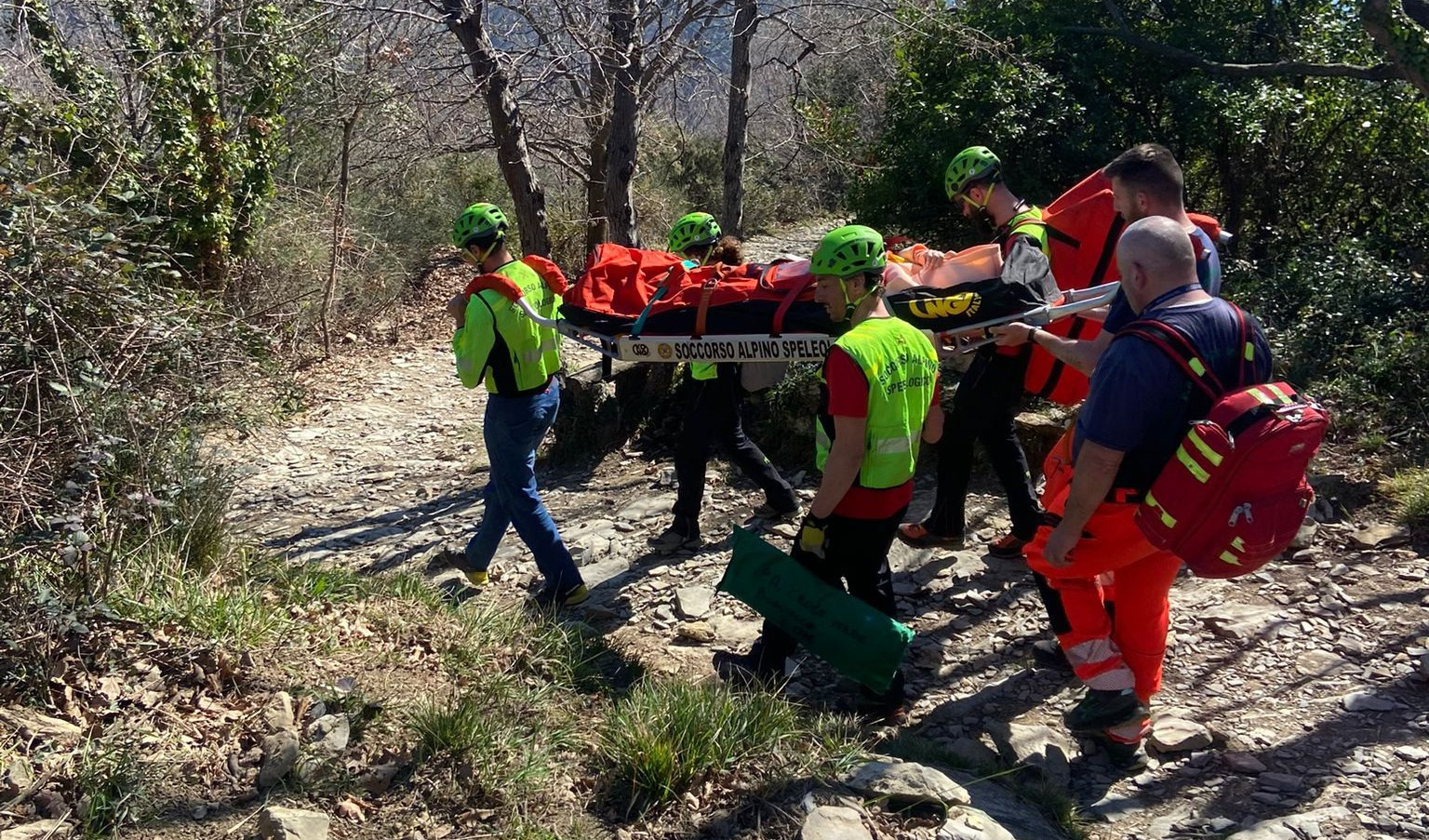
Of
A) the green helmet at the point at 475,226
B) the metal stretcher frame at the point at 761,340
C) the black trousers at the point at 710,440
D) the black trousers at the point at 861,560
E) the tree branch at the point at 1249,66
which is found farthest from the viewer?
the tree branch at the point at 1249,66

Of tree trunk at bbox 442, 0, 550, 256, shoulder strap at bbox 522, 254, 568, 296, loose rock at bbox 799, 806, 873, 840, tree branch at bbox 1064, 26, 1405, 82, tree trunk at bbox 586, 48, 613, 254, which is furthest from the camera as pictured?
tree branch at bbox 1064, 26, 1405, 82

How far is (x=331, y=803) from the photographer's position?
363 centimetres

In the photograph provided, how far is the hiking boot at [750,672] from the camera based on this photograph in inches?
A: 174

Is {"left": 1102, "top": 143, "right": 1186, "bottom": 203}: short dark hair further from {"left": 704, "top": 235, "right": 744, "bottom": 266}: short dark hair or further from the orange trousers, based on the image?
{"left": 704, "top": 235, "right": 744, "bottom": 266}: short dark hair

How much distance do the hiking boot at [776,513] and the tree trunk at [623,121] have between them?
2.26 meters

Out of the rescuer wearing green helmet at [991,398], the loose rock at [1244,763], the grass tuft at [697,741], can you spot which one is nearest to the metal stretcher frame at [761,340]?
the rescuer wearing green helmet at [991,398]

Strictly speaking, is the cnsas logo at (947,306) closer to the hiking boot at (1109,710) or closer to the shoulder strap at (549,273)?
the hiking boot at (1109,710)

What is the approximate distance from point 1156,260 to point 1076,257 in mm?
1620

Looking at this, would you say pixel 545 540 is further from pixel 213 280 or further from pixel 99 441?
pixel 213 280

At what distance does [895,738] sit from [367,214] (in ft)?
34.6

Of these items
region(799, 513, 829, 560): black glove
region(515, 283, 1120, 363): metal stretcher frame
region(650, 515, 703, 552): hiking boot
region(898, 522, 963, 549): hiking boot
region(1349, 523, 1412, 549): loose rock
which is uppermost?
region(515, 283, 1120, 363): metal stretcher frame

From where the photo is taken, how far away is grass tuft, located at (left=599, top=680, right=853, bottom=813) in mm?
3664

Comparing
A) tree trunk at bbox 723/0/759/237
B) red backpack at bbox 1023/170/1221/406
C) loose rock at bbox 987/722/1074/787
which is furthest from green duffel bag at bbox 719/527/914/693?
tree trunk at bbox 723/0/759/237

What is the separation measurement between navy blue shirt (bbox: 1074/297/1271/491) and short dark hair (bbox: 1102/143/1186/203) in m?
0.87
